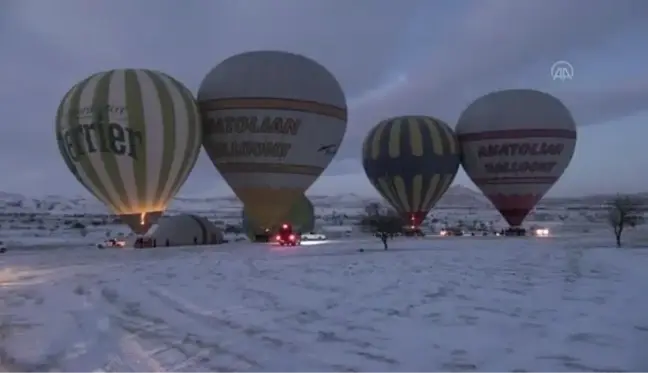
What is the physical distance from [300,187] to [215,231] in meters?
5.44

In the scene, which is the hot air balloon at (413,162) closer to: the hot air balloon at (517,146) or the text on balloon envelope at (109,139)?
the hot air balloon at (517,146)

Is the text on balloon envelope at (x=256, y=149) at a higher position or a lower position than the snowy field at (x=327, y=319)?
higher

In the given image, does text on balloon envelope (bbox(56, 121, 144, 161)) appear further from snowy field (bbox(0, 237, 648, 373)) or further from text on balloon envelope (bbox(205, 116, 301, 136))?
snowy field (bbox(0, 237, 648, 373))

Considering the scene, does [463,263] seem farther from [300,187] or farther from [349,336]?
[300,187]

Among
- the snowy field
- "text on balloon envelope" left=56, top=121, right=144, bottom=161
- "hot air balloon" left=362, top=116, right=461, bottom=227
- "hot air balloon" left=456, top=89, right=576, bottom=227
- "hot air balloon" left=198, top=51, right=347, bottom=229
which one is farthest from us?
"hot air balloon" left=362, top=116, right=461, bottom=227

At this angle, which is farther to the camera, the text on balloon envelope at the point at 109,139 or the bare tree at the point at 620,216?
the bare tree at the point at 620,216

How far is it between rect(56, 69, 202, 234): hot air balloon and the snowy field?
34.1ft

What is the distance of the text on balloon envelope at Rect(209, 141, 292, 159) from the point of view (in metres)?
33.1

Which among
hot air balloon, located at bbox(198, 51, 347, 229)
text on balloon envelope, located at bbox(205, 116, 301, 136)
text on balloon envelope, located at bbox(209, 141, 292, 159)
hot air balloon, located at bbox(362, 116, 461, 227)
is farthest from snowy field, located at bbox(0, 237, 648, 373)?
hot air balloon, located at bbox(362, 116, 461, 227)

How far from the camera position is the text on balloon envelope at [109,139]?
29562mm

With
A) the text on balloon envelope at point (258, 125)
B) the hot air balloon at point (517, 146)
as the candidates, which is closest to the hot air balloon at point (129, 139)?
the text on balloon envelope at point (258, 125)

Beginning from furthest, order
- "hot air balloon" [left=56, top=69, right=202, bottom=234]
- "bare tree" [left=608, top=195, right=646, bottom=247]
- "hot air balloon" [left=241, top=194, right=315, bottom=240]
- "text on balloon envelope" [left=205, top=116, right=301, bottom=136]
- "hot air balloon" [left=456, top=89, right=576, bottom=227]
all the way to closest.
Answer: "hot air balloon" [left=456, top=89, right=576, bottom=227], "bare tree" [left=608, top=195, right=646, bottom=247], "hot air balloon" [left=241, top=194, right=315, bottom=240], "text on balloon envelope" [left=205, top=116, right=301, bottom=136], "hot air balloon" [left=56, top=69, right=202, bottom=234]

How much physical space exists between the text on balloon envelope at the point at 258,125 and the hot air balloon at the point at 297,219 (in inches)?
203

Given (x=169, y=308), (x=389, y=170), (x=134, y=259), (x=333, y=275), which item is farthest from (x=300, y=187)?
(x=169, y=308)
